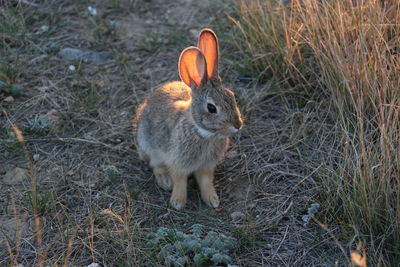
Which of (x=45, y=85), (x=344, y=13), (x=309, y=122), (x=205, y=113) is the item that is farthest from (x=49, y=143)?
(x=344, y=13)

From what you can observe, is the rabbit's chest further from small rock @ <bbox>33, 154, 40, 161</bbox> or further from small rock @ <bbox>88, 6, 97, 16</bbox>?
small rock @ <bbox>88, 6, 97, 16</bbox>

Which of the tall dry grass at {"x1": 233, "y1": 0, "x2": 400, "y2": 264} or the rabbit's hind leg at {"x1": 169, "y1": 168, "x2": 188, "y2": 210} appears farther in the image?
the rabbit's hind leg at {"x1": 169, "y1": 168, "x2": 188, "y2": 210}

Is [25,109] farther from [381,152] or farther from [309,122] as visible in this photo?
[381,152]

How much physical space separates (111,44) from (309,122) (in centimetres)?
230

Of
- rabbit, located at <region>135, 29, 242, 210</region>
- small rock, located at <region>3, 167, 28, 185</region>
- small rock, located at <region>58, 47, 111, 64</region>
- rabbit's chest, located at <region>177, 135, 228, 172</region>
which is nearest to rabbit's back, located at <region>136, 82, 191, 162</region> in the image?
rabbit, located at <region>135, 29, 242, 210</region>

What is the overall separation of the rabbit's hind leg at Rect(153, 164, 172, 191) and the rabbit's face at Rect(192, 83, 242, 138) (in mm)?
606

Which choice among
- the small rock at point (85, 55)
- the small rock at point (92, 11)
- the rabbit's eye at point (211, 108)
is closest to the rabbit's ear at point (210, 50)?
the rabbit's eye at point (211, 108)

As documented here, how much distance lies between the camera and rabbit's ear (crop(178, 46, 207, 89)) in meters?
3.82

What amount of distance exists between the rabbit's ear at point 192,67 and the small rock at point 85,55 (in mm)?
1759

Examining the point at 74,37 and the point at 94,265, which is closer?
the point at 94,265

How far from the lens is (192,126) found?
3898 millimetres

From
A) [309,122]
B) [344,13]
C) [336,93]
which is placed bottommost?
[309,122]

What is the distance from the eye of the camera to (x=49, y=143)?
454 cm

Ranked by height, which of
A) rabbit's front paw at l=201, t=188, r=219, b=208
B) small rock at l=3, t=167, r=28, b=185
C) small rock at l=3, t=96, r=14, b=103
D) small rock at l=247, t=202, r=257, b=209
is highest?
small rock at l=3, t=96, r=14, b=103
